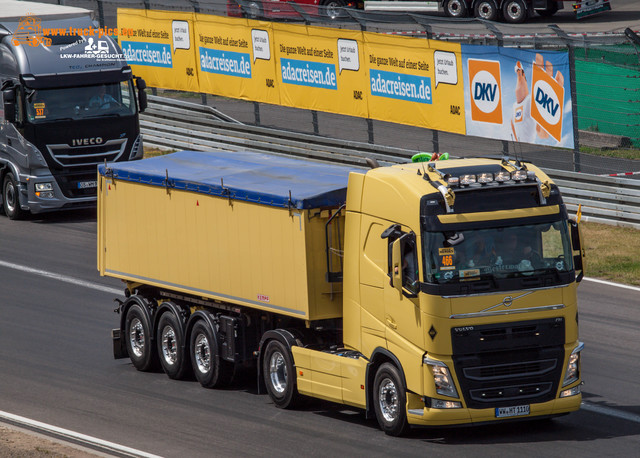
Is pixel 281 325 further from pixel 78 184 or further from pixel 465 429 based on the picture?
pixel 78 184

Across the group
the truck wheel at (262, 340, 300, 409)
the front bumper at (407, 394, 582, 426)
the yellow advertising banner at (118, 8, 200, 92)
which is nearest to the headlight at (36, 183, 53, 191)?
the yellow advertising banner at (118, 8, 200, 92)

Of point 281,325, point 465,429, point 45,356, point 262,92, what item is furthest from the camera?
point 262,92

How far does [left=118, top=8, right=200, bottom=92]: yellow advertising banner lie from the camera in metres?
32.6

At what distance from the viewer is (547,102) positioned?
2436 cm

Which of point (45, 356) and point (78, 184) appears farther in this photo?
point (78, 184)

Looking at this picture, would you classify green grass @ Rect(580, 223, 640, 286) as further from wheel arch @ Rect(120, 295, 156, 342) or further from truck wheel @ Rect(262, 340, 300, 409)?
wheel arch @ Rect(120, 295, 156, 342)

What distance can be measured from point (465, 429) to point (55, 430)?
15.6 feet

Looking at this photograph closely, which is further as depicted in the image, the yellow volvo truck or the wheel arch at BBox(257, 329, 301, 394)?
the wheel arch at BBox(257, 329, 301, 394)

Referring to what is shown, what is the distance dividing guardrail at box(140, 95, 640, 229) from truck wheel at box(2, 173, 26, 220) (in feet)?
18.8

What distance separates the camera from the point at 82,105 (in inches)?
1047

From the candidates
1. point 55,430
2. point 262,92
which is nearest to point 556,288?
point 55,430

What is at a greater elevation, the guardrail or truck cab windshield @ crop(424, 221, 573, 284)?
truck cab windshield @ crop(424, 221, 573, 284)

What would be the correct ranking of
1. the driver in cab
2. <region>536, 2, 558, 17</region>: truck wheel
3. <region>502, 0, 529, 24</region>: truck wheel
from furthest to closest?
<region>536, 2, 558, 17</region>: truck wheel < <region>502, 0, 529, 24</region>: truck wheel < the driver in cab

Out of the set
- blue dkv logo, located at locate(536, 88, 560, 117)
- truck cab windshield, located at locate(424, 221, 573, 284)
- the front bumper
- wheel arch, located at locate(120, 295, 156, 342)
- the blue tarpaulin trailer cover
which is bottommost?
wheel arch, located at locate(120, 295, 156, 342)
